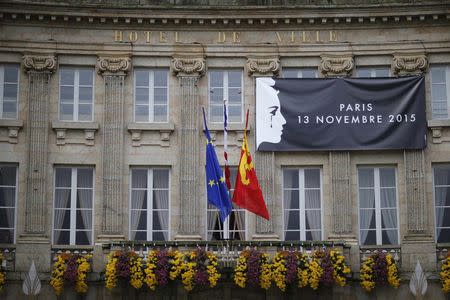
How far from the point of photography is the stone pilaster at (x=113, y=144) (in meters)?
36.2

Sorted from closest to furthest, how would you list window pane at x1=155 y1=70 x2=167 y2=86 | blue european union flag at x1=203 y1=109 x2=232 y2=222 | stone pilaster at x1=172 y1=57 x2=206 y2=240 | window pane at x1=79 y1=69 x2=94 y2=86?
blue european union flag at x1=203 y1=109 x2=232 y2=222, stone pilaster at x1=172 y1=57 x2=206 y2=240, window pane at x1=79 y1=69 x2=94 y2=86, window pane at x1=155 y1=70 x2=167 y2=86

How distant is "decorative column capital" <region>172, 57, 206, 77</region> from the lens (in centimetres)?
3722

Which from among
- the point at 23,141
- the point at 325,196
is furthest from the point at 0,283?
the point at 325,196

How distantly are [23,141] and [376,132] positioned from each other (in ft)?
37.5

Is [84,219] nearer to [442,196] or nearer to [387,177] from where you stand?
[387,177]

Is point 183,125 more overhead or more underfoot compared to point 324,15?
more underfoot

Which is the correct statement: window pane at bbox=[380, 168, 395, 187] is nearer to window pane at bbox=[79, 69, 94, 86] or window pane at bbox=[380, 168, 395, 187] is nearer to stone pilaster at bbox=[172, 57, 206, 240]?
stone pilaster at bbox=[172, 57, 206, 240]

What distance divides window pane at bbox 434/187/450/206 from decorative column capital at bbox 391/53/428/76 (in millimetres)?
3876

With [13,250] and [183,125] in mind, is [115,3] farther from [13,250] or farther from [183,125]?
[13,250]

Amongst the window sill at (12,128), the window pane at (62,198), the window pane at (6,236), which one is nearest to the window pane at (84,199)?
the window pane at (62,198)

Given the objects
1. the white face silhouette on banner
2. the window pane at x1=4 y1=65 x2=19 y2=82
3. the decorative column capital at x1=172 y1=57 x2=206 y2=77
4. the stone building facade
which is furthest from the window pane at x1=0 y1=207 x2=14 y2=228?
the white face silhouette on banner

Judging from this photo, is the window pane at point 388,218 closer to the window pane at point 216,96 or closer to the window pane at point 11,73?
the window pane at point 216,96

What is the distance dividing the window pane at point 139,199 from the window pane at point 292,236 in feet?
15.3

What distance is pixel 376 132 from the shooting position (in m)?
36.8
